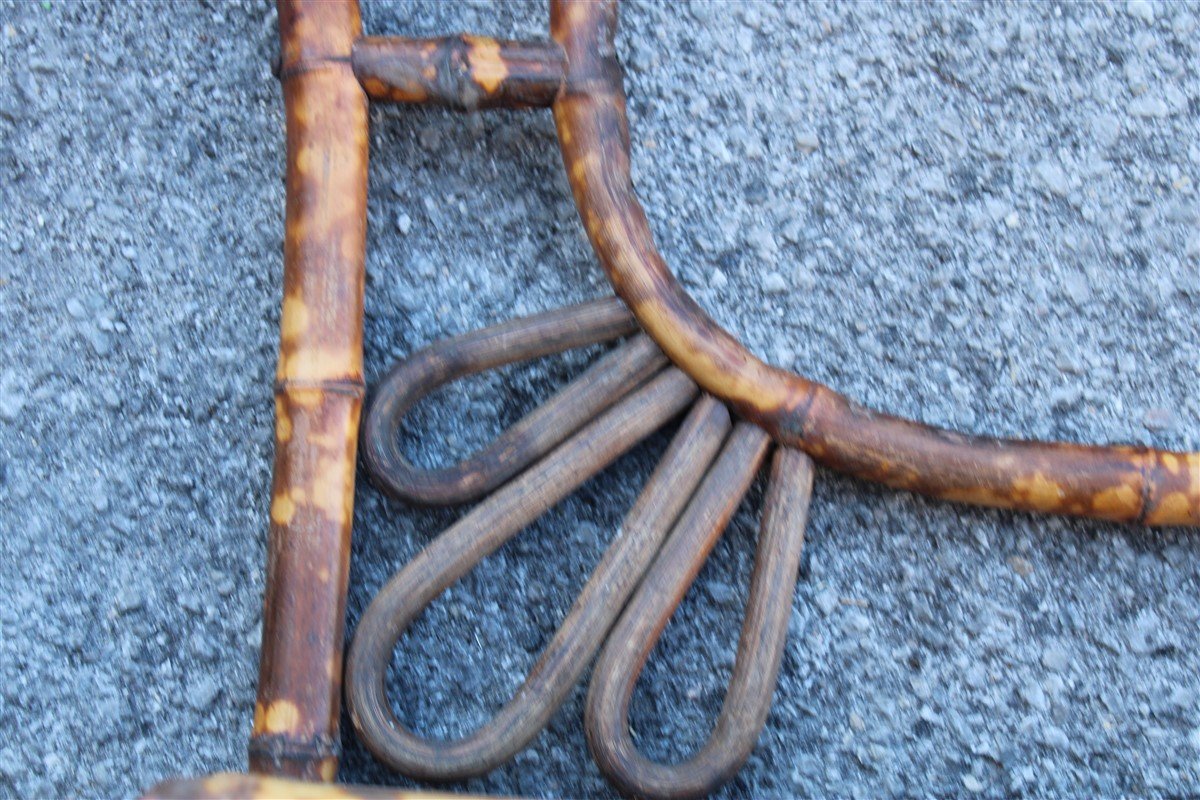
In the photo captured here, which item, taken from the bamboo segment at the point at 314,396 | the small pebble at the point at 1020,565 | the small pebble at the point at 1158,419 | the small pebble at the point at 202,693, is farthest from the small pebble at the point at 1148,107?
the small pebble at the point at 202,693

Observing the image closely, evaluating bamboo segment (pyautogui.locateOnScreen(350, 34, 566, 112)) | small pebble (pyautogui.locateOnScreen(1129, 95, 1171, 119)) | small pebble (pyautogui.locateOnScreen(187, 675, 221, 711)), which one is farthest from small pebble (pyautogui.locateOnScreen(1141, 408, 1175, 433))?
small pebble (pyautogui.locateOnScreen(187, 675, 221, 711))

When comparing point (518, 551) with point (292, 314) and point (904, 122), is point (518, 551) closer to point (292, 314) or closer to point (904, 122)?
point (292, 314)

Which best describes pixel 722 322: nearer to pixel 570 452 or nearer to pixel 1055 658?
pixel 570 452

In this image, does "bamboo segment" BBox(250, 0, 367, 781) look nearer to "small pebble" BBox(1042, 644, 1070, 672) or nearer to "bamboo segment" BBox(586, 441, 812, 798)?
"bamboo segment" BBox(586, 441, 812, 798)

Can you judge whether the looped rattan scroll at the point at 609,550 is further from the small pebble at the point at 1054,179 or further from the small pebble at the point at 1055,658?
the small pebble at the point at 1054,179

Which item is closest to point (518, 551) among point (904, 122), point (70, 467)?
point (70, 467)

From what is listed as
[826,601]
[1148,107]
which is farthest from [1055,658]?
[1148,107]
